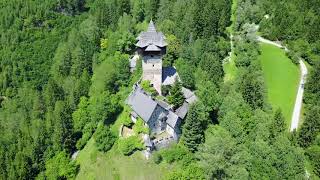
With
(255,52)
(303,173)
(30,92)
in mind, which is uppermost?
(255,52)

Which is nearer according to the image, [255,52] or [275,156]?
[275,156]

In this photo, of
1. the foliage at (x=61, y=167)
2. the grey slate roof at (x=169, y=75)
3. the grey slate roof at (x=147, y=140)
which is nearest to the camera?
the grey slate roof at (x=147, y=140)

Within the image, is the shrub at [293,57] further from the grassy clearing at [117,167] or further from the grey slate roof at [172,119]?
the grassy clearing at [117,167]

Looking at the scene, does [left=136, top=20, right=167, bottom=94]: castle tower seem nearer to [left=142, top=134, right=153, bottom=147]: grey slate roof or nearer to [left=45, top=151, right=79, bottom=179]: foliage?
[left=142, top=134, right=153, bottom=147]: grey slate roof

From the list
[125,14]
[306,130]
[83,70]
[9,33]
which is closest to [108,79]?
[83,70]

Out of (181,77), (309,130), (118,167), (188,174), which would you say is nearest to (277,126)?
(309,130)

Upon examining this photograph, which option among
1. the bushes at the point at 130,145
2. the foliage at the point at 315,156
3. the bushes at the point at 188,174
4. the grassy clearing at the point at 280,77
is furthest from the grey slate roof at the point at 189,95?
the foliage at the point at 315,156

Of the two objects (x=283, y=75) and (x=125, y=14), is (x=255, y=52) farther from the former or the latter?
(x=125, y=14)

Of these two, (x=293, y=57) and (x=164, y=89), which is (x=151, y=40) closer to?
(x=164, y=89)
